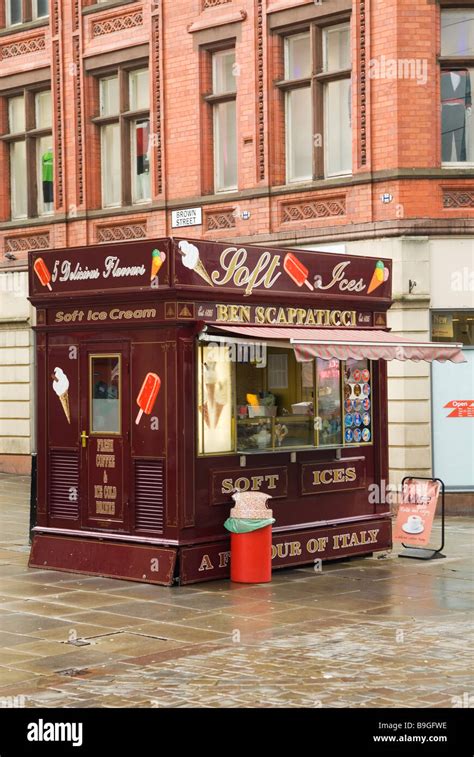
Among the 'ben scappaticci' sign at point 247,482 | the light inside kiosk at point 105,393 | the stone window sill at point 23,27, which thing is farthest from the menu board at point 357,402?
the stone window sill at point 23,27

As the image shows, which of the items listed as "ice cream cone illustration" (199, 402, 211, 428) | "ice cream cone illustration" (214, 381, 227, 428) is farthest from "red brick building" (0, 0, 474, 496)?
"ice cream cone illustration" (199, 402, 211, 428)

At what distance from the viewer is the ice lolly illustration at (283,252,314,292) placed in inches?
559

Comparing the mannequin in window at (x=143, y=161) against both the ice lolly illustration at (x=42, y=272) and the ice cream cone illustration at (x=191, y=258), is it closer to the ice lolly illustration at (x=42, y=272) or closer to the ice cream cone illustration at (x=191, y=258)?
the ice lolly illustration at (x=42, y=272)

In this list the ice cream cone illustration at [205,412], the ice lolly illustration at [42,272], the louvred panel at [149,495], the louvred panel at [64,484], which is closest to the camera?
the louvred panel at [149,495]

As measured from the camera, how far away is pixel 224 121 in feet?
75.3

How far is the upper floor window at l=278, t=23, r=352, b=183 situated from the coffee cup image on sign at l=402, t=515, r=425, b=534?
300 inches

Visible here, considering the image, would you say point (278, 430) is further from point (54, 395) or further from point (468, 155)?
point (468, 155)

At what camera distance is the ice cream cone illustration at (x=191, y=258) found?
13016mm

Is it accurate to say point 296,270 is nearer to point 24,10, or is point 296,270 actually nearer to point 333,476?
point 333,476

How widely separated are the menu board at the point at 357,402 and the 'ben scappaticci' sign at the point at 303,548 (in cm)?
109

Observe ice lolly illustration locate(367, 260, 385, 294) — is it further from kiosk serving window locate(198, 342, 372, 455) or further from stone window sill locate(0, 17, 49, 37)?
stone window sill locate(0, 17, 49, 37)

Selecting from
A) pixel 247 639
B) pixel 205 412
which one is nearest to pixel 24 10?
pixel 205 412

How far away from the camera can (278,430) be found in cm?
1441

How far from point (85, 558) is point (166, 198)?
1108 cm
